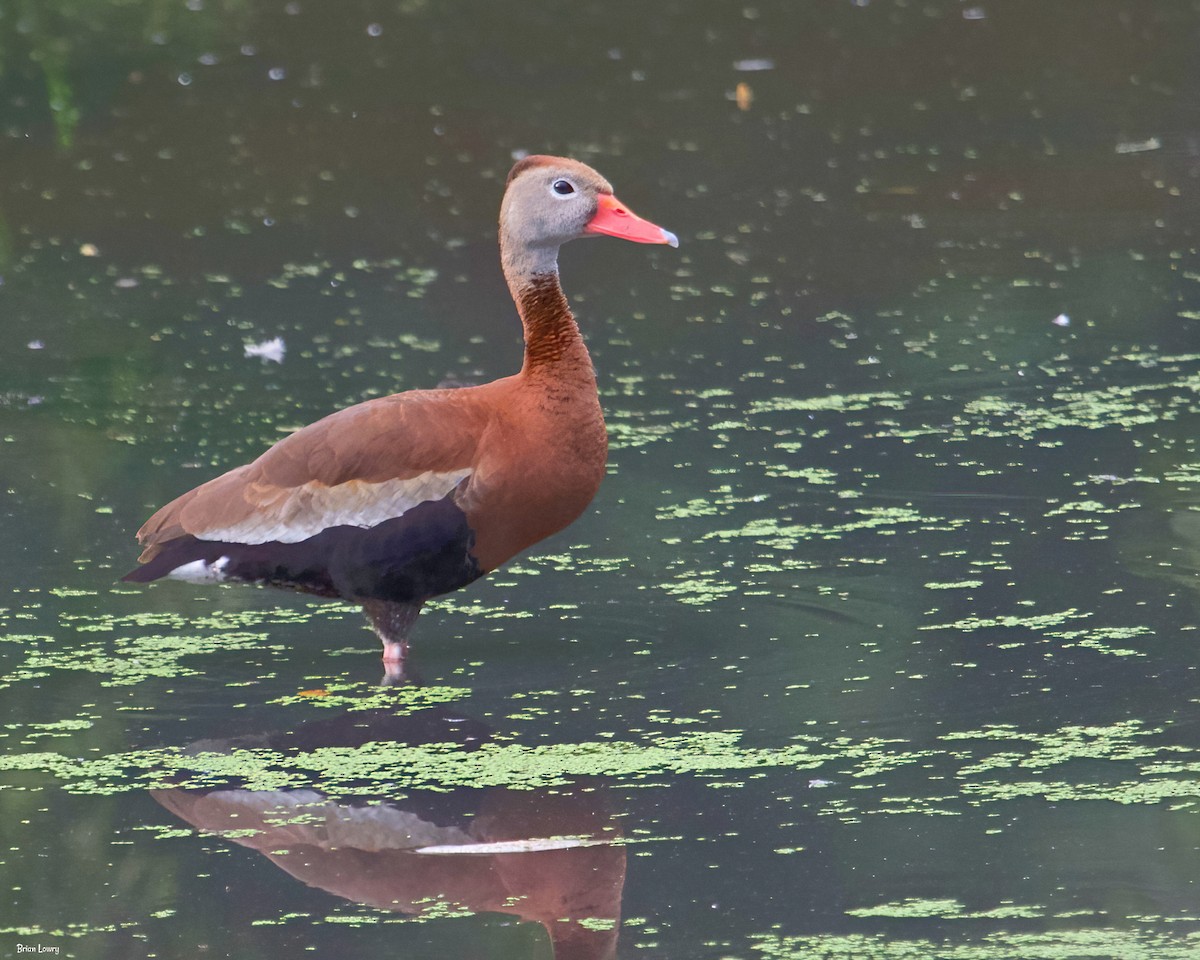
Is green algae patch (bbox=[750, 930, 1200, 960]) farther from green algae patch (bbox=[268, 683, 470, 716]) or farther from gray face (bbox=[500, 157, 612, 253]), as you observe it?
gray face (bbox=[500, 157, 612, 253])

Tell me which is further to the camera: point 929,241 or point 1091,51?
point 1091,51

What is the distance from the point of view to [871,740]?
432cm

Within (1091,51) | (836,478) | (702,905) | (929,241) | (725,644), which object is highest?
(1091,51)

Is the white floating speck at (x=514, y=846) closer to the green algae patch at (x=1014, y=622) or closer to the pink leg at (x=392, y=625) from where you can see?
the pink leg at (x=392, y=625)

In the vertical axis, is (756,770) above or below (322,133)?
below

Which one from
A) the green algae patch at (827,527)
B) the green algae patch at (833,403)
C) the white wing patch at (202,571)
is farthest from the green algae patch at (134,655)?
the green algae patch at (833,403)

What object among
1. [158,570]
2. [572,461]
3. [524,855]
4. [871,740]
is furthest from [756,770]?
[158,570]

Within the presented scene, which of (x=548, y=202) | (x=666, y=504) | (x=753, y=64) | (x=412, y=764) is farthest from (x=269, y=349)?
(x=753, y=64)

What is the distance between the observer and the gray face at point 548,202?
495 cm

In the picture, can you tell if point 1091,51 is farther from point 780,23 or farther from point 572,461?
point 572,461

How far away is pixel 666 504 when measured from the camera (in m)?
5.98

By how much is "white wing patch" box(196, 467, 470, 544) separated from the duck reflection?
0.62 m

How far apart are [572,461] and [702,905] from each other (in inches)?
56.5

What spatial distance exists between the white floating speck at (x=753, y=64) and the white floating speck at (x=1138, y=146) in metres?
2.32
